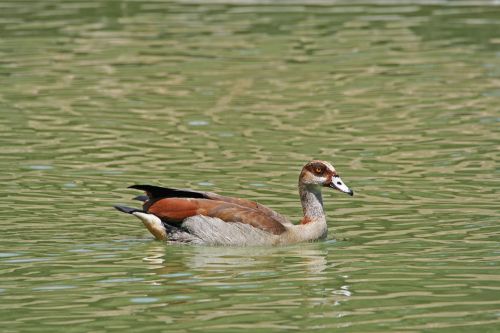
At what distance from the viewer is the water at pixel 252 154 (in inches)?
519

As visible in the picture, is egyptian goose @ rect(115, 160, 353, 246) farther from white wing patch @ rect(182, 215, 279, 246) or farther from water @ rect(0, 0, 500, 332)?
water @ rect(0, 0, 500, 332)

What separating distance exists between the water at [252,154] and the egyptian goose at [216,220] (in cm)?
19

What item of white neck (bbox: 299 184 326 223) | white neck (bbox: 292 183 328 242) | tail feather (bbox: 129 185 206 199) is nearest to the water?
white neck (bbox: 292 183 328 242)

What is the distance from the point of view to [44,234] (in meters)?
15.9

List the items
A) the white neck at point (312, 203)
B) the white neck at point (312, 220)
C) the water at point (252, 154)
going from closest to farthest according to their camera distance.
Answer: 1. the water at point (252, 154)
2. the white neck at point (312, 220)
3. the white neck at point (312, 203)

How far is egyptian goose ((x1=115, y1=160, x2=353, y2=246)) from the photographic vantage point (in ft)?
52.1

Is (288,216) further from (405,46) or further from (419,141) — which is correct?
(405,46)

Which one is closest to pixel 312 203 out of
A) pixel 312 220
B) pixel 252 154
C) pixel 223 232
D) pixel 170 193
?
pixel 312 220

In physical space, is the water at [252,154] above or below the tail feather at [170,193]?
below

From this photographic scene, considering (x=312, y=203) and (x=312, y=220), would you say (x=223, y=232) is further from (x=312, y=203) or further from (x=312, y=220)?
(x=312, y=203)

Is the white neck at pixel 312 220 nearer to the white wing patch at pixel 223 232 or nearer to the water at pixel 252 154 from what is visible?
the water at pixel 252 154

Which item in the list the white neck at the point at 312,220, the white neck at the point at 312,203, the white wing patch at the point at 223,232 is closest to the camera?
the white wing patch at the point at 223,232

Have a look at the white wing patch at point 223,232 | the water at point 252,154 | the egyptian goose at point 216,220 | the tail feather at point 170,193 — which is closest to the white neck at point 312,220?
the egyptian goose at point 216,220

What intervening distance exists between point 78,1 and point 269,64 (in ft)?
32.2
